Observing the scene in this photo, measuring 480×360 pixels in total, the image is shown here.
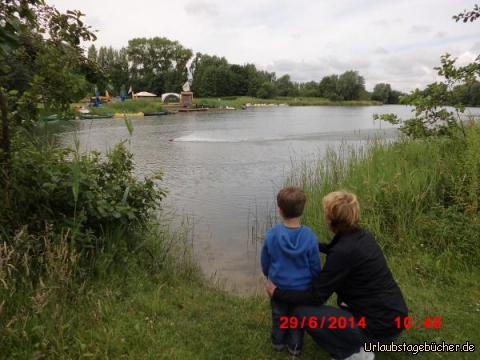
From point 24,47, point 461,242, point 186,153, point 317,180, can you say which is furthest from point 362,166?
point 186,153

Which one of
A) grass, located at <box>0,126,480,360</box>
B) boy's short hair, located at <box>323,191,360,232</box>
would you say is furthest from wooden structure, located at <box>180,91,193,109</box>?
boy's short hair, located at <box>323,191,360,232</box>

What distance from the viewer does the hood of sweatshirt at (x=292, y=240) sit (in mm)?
3254

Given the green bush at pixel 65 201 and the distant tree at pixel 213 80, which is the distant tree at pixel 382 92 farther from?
the green bush at pixel 65 201

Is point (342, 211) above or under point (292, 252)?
above

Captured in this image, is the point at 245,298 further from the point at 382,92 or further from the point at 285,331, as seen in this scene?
the point at 382,92

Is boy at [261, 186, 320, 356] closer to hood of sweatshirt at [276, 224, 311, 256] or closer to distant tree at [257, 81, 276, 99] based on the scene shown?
hood of sweatshirt at [276, 224, 311, 256]

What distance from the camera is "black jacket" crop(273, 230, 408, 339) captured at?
310 centimetres

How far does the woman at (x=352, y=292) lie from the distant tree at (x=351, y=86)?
13485cm

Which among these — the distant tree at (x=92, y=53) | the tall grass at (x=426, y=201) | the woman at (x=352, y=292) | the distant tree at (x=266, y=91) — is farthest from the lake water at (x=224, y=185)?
the distant tree at (x=266, y=91)

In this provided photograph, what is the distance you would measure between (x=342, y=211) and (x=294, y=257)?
1.77ft

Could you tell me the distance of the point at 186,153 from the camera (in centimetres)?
2142

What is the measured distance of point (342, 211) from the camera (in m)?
3.16

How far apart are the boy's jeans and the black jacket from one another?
1.34 ft

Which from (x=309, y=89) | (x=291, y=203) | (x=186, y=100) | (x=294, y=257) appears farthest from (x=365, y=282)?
(x=309, y=89)
